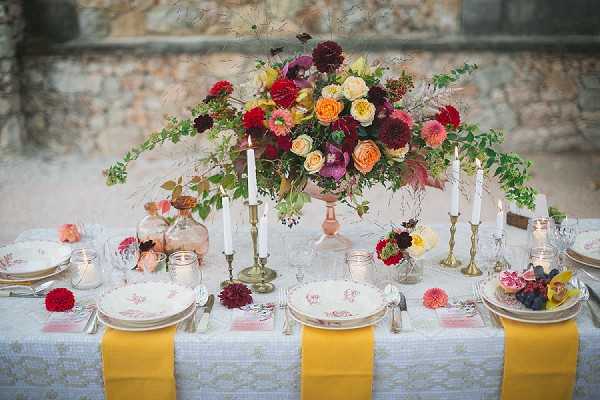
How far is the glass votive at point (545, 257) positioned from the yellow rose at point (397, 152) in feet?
1.47

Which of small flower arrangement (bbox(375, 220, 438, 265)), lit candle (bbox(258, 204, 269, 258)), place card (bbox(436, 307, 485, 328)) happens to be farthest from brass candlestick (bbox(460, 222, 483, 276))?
lit candle (bbox(258, 204, 269, 258))

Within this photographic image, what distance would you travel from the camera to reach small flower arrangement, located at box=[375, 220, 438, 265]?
1.68m

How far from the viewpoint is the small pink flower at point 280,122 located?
1.69m

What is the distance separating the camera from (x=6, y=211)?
14.6ft

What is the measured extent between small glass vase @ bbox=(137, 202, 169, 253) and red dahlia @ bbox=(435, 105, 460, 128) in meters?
0.85

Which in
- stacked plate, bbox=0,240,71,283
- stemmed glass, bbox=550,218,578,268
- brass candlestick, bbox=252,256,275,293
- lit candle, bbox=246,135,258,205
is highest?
lit candle, bbox=246,135,258,205

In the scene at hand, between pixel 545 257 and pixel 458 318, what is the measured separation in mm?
364

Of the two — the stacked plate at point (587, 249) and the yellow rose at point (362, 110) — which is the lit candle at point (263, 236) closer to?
the yellow rose at point (362, 110)

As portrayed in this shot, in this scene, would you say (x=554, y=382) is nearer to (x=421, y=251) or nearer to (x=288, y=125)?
(x=421, y=251)

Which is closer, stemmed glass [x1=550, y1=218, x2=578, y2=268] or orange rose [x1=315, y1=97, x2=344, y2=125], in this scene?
orange rose [x1=315, y1=97, x2=344, y2=125]

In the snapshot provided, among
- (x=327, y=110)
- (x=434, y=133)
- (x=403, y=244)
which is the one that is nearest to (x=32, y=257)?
(x=327, y=110)

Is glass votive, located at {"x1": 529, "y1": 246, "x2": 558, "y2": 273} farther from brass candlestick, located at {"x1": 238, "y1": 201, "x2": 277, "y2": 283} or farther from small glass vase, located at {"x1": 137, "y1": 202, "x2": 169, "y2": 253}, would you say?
small glass vase, located at {"x1": 137, "y1": 202, "x2": 169, "y2": 253}

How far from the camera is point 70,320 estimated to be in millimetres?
1546

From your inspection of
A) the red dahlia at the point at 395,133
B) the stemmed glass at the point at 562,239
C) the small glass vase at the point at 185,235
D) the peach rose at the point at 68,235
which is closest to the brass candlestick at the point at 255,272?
the small glass vase at the point at 185,235
